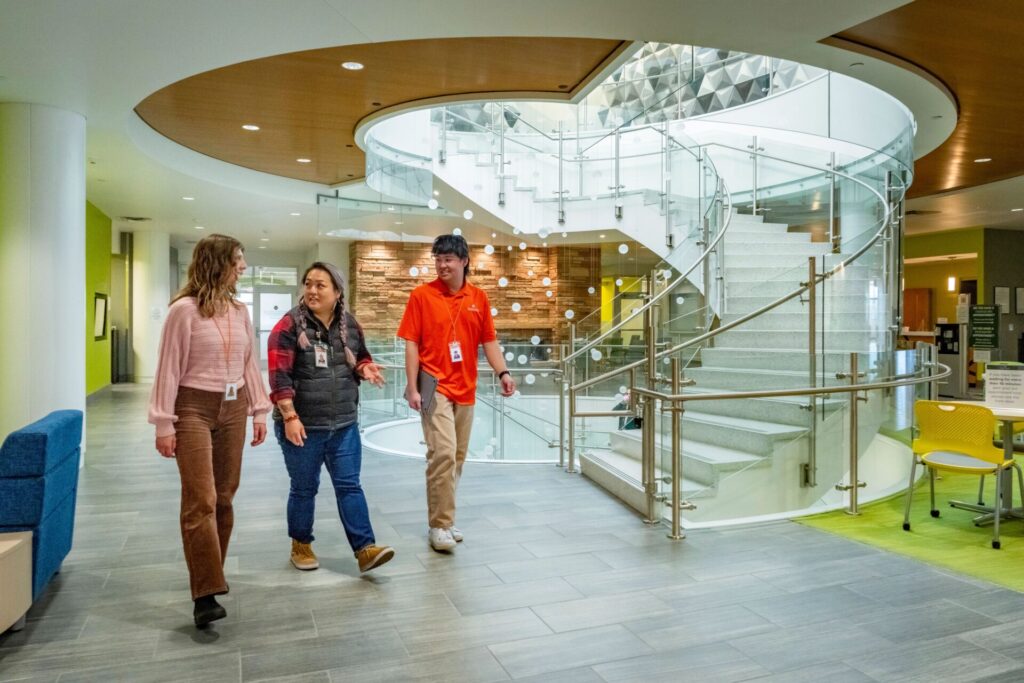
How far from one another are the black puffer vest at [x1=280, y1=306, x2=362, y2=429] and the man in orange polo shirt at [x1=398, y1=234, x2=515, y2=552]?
51cm

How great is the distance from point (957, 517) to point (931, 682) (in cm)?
282

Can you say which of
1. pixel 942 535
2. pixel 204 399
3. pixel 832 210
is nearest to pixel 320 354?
pixel 204 399

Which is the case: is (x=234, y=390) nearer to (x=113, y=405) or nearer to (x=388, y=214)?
(x=388, y=214)

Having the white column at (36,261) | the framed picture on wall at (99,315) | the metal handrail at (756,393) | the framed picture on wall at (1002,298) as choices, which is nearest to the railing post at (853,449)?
the metal handrail at (756,393)

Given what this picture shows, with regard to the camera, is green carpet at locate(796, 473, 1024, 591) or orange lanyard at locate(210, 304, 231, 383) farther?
green carpet at locate(796, 473, 1024, 591)

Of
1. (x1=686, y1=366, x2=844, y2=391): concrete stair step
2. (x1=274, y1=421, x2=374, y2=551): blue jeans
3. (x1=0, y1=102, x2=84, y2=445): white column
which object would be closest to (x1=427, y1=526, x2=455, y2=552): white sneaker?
(x1=274, y1=421, x2=374, y2=551): blue jeans

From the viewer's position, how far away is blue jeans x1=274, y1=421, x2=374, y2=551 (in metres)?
3.61

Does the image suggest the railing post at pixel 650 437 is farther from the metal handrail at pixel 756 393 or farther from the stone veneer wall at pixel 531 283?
the stone veneer wall at pixel 531 283

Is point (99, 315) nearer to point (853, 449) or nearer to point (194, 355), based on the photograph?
point (194, 355)

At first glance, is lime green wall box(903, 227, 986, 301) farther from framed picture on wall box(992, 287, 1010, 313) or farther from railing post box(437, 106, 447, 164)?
railing post box(437, 106, 447, 164)

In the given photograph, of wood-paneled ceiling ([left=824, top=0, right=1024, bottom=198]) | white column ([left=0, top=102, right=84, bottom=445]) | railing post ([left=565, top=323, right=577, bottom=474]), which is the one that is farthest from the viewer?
white column ([left=0, top=102, right=84, bottom=445])

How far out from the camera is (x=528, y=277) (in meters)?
7.62

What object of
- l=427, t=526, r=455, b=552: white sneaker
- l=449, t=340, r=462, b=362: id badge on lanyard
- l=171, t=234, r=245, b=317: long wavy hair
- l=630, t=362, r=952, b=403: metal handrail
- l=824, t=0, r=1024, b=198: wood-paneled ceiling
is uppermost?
l=824, t=0, r=1024, b=198: wood-paneled ceiling

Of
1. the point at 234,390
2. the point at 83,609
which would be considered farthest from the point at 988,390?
the point at 83,609
